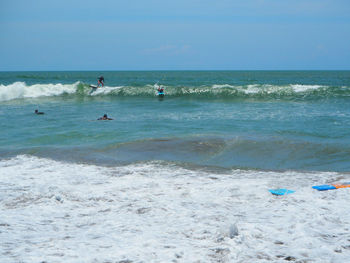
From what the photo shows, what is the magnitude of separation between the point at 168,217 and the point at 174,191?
145cm

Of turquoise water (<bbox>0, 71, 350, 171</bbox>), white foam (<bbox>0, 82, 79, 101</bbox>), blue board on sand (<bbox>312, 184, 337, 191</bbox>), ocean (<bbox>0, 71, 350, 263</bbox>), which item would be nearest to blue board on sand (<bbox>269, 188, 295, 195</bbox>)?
ocean (<bbox>0, 71, 350, 263</bbox>)

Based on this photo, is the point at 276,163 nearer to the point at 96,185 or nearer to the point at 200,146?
the point at 200,146

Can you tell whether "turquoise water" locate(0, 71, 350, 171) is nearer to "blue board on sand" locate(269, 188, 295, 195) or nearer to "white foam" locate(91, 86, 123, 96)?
"blue board on sand" locate(269, 188, 295, 195)

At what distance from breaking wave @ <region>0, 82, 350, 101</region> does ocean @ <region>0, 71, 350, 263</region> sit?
13.7m

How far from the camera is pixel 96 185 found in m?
8.25

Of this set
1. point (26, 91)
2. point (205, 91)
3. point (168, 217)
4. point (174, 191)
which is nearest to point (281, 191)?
point (174, 191)

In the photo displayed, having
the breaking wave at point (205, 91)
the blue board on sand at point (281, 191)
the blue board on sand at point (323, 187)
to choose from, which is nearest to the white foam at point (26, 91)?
→ the breaking wave at point (205, 91)

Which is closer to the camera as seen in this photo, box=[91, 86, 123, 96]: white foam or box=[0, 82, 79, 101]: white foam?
box=[0, 82, 79, 101]: white foam

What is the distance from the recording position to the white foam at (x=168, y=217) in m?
5.07

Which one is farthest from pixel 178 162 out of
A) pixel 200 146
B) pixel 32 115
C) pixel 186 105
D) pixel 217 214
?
pixel 186 105

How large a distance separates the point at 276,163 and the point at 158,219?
17.6 ft

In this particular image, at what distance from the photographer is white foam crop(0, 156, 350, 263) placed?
16.6ft

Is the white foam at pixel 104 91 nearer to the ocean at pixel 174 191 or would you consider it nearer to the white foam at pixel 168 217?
the ocean at pixel 174 191

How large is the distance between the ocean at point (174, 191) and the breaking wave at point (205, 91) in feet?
45.0
